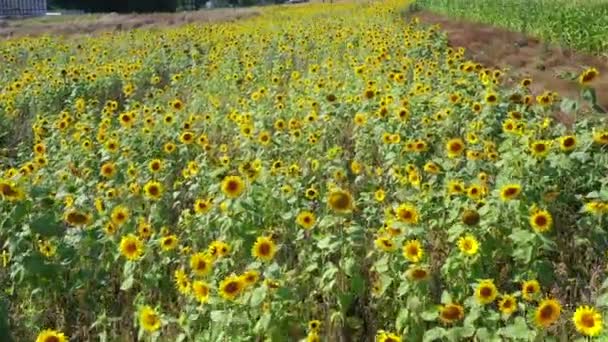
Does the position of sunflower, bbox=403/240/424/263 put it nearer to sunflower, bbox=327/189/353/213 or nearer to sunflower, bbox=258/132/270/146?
sunflower, bbox=327/189/353/213

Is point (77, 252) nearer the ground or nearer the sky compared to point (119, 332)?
nearer the sky

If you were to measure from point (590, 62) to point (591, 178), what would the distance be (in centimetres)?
649

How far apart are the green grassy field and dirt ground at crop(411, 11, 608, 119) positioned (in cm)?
34

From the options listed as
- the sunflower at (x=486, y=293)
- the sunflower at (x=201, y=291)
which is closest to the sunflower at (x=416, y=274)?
the sunflower at (x=486, y=293)

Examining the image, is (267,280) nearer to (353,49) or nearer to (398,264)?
(398,264)

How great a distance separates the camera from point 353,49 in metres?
10.3

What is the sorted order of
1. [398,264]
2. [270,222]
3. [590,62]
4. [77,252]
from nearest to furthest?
1. [398,264]
2. [77,252]
3. [270,222]
4. [590,62]

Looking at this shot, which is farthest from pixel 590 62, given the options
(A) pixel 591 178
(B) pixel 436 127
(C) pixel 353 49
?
(A) pixel 591 178

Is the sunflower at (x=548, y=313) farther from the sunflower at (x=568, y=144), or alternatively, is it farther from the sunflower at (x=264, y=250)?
the sunflower at (x=568, y=144)

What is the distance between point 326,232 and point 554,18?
34.6 feet

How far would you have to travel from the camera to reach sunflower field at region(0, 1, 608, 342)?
2855 mm

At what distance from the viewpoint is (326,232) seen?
3.48 meters

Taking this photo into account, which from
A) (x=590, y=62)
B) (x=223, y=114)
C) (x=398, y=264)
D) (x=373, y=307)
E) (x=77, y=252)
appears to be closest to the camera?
(x=398, y=264)

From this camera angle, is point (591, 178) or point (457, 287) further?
point (591, 178)
